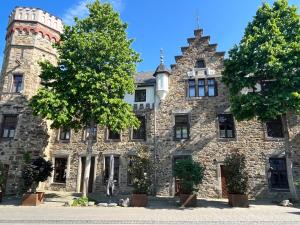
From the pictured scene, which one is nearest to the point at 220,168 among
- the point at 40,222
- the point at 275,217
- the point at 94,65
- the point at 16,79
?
the point at 275,217

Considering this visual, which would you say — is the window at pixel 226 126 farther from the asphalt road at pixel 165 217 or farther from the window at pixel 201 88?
the asphalt road at pixel 165 217

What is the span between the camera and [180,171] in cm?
1503

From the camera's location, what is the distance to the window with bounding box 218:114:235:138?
19.3 m

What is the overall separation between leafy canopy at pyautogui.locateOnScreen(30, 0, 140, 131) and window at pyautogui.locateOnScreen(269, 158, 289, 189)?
1036cm

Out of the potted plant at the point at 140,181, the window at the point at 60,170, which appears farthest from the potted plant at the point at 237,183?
the window at the point at 60,170

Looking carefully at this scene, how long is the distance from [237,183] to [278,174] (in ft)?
17.4

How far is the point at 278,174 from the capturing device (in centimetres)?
1786

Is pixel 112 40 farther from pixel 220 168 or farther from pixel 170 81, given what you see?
pixel 220 168

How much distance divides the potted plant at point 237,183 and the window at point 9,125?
16.2 metres

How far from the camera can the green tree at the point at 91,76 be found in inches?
608

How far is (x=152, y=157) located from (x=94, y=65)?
8.21 meters

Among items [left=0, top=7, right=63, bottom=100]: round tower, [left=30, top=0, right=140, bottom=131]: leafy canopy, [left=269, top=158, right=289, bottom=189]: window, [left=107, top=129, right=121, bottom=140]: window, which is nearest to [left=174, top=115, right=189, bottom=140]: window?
[left=30, top=0, right=140, bottom=131]: leafy canopy

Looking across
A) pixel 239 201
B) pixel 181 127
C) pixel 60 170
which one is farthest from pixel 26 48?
pixel 239 201

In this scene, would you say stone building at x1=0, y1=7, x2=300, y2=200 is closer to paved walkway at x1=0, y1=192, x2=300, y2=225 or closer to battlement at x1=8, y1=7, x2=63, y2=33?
battlement at x1=8, y1=7, x2=63, y2=33
